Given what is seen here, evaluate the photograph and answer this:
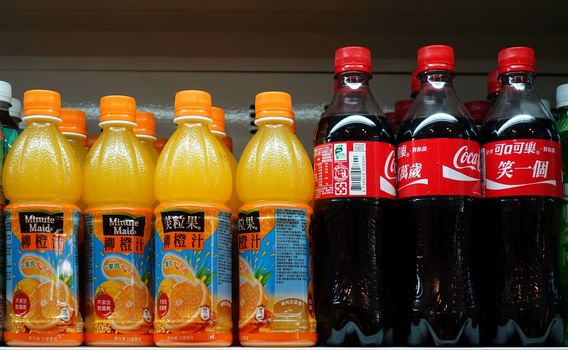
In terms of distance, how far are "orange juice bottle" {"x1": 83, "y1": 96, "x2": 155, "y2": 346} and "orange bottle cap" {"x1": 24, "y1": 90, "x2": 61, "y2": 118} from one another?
89mm

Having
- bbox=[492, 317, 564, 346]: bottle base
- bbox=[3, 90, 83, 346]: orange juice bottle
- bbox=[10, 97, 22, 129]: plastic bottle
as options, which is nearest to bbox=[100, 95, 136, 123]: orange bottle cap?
bbox=[3, 90, 83, 346]: orange juice bottle

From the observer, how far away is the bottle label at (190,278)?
1416 millimetres

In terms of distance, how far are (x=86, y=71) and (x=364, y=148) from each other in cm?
83

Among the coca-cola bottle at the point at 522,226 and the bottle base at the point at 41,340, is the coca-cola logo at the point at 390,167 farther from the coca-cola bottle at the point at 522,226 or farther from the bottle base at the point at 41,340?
the bottle base at the point at 41,340

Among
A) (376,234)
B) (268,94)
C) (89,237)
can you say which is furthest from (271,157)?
(89,237)

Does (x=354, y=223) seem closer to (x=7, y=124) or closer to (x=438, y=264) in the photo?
(x=438, y=264)

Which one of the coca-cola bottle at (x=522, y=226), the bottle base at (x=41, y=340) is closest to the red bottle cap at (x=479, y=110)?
the coca-cola bottle at (x=522, y=226)

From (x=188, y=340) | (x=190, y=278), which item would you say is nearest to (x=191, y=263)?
(x=190, y=278)

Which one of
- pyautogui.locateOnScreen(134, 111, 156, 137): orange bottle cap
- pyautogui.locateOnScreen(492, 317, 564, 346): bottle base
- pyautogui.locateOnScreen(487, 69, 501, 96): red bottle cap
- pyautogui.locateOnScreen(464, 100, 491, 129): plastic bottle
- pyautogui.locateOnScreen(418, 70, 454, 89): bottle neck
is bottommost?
pyautogui.locateOnScreen(492, 317, 564, 346): bottle base

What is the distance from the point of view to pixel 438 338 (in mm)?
1465

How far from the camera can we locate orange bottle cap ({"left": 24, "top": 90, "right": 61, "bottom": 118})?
153 cm

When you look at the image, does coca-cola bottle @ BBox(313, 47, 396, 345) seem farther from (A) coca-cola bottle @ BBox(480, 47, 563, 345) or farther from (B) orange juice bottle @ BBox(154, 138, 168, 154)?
(B) orange juice bottle @ BBox(154, 138, 168, 154)

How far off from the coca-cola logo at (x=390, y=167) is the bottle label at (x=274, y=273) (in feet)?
0.53

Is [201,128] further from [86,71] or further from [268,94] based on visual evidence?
[86,71]
